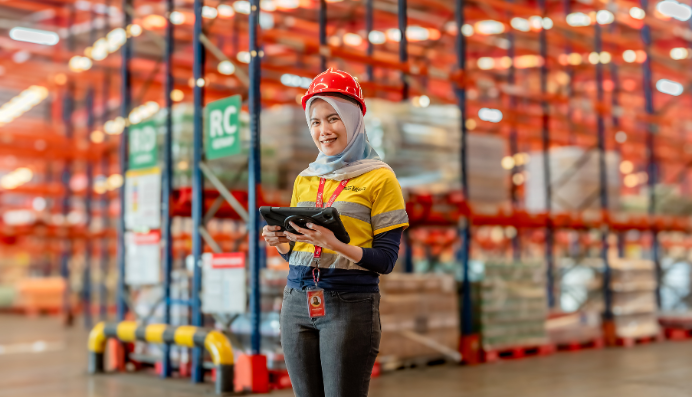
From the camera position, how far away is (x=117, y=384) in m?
6.94

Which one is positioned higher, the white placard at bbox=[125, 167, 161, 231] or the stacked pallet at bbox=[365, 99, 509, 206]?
the stacked pallet at bbox=[365, 99, 509, 206]

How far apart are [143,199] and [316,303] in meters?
5.76

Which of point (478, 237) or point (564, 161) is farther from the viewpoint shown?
point (478, 237)

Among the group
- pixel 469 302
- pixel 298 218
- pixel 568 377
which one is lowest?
pixel 568 377

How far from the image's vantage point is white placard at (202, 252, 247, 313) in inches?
256

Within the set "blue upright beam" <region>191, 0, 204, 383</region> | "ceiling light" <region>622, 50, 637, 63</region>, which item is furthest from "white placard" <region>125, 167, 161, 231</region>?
"ceiling light" <region>622, 50, 637, 63</region>

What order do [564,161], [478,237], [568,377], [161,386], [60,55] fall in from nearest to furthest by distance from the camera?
1. [161,386]
2. [568,377]
3. [564,161]
4. [60,55]
5. [478,237]

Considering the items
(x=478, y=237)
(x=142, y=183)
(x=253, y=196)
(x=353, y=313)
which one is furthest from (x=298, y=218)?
(x=478, y=237)

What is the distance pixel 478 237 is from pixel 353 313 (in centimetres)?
1841

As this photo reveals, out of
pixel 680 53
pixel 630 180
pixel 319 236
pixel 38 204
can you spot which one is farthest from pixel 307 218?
pixel 630 180

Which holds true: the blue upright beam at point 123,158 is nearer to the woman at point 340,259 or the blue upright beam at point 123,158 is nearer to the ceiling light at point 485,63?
the woman at point 340,259

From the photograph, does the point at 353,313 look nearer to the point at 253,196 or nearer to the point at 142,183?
the point at 253,196

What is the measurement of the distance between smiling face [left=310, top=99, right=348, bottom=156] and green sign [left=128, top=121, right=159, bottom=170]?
218 inches

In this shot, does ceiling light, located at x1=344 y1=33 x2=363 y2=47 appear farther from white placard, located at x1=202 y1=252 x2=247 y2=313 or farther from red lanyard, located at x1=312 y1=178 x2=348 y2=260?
red lanyard, located at x1=312 y1=178 x2=348 y2=260
